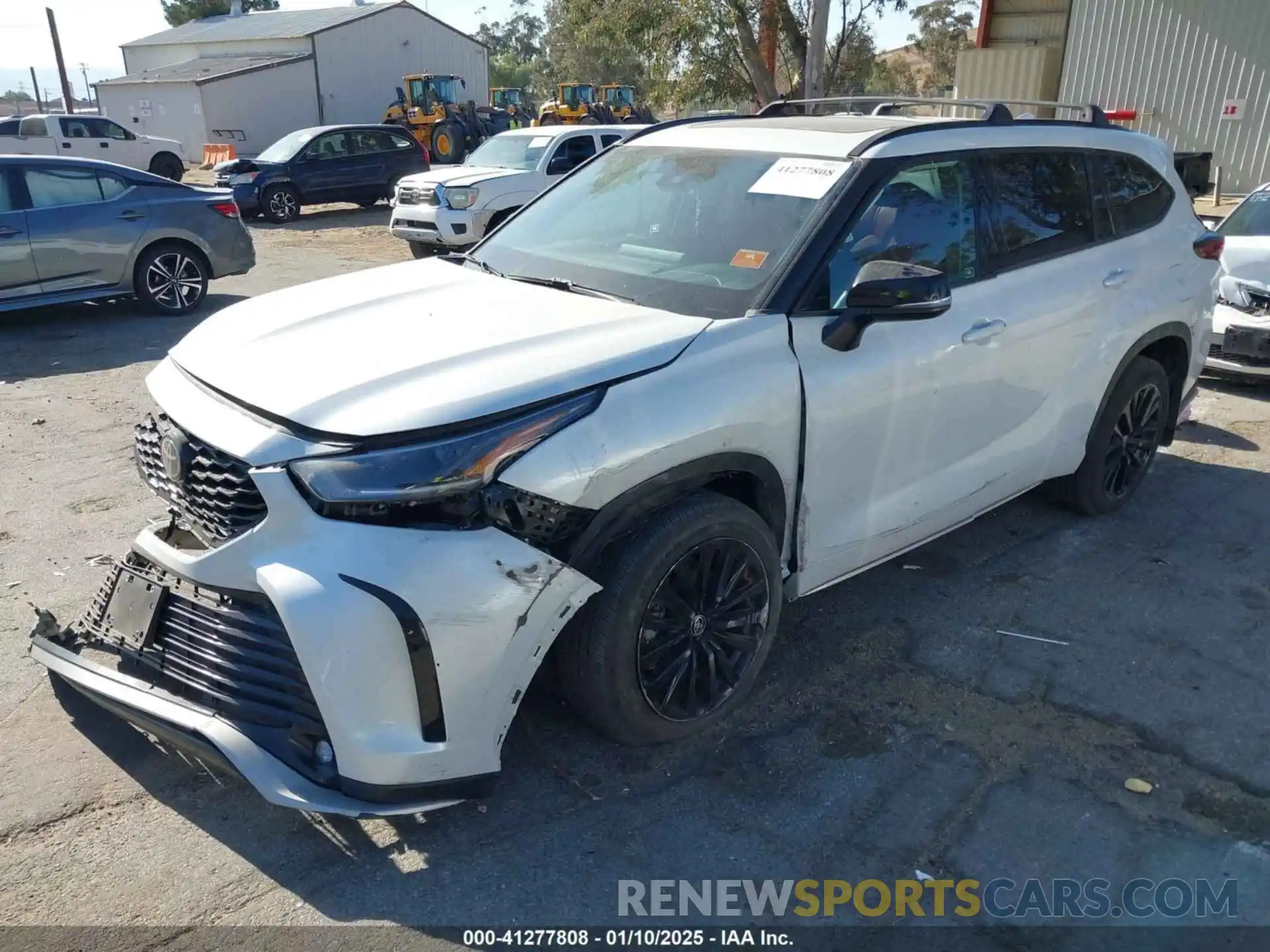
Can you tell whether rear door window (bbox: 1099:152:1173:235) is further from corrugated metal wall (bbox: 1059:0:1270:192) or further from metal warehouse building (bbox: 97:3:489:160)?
metal warehouse building (bbox: 97:3:489:160)

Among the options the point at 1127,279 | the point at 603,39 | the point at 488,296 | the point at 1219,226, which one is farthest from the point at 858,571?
the point at 603,39

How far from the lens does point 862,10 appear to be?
22.7m

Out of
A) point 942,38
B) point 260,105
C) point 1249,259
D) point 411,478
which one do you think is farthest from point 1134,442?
point 942,38

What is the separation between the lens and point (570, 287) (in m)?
3.71

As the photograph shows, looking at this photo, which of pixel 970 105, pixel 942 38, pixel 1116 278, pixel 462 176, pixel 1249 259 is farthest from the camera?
pixel 942 38

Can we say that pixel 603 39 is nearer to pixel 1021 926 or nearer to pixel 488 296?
pixel 488 296

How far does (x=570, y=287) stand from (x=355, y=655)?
5.59ft

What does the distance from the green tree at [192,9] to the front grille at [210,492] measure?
243 feet

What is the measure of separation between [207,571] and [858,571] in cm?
232

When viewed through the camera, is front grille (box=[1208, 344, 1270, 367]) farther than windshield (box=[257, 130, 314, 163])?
No

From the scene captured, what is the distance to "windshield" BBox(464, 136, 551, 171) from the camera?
13797mm

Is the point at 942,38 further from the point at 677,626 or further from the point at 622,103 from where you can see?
the point at 677,626

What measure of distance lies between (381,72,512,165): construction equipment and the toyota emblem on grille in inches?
1056

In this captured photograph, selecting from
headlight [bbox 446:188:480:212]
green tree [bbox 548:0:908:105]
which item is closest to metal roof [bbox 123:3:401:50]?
green tree [bbox 548:0:908:105]
